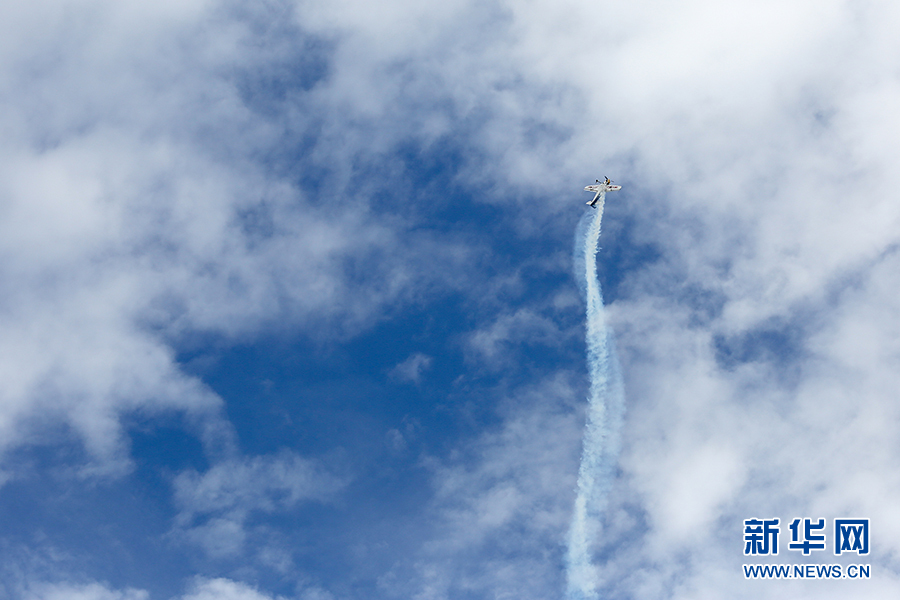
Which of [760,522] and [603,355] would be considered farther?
[603,355]

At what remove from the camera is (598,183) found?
113875mm

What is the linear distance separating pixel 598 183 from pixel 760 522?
68265mm

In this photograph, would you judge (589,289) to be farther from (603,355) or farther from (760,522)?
(760,522)

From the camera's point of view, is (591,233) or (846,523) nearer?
(846,523)

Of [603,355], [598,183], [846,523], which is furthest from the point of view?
[598,183]

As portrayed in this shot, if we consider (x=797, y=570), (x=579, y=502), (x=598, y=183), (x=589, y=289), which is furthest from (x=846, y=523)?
(x=598, y=183)

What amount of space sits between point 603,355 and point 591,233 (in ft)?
84.9

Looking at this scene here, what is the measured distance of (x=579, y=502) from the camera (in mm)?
93750

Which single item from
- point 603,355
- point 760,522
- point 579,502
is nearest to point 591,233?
point 603,355

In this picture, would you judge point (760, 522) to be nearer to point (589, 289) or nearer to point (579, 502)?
point (579, 502)

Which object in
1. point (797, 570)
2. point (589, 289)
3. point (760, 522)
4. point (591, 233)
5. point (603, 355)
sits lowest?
point (797, 570)

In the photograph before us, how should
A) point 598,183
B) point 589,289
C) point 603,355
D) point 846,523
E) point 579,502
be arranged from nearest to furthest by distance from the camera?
point 846,523, point 579,502, point 603,355, point 589,289, point 598,183

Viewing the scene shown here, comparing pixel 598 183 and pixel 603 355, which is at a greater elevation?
pixel 598 183

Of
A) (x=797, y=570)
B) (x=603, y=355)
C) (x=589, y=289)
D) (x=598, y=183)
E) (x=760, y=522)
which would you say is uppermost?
(x=598, y=183)
